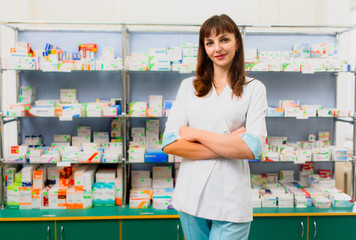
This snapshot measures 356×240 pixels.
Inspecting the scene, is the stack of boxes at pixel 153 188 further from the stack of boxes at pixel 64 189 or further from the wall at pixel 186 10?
the wall at pixel 186 10

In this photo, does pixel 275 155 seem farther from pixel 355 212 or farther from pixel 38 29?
pixel 38 29

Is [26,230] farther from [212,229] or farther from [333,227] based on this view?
[333,227]

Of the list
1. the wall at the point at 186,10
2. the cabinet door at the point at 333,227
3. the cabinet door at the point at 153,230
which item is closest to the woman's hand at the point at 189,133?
the cabinet door at the point at 153,230

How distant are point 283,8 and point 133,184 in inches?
111

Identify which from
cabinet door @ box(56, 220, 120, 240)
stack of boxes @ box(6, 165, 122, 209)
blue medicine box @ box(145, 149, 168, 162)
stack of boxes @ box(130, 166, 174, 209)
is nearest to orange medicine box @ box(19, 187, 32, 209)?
stack of boxes @ box(6, 165, 122, 209)

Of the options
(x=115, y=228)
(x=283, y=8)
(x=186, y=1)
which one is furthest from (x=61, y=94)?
(x=283, y=8)

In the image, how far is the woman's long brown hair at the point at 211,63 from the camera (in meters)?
1.70

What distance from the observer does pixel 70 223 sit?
292 cm

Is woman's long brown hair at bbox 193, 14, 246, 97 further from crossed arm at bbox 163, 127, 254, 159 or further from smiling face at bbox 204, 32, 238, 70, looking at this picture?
crossed arm at bbox 163, 127, 254, 159

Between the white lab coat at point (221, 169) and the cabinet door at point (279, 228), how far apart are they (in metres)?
1.49

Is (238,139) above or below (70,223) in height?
above

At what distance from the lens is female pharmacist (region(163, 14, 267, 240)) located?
1641 mm

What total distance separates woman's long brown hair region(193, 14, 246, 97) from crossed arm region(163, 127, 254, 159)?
232 millimetres

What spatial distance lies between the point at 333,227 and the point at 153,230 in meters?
1.78
